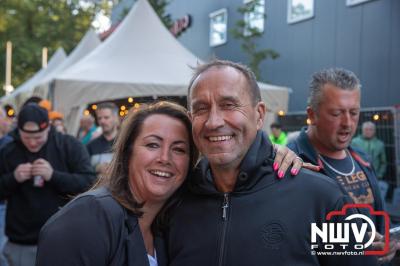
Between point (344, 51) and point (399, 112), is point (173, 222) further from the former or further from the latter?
point (344, 51)

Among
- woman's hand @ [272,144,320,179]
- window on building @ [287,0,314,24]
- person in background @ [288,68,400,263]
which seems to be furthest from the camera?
window on building @ [287,0,314,24]

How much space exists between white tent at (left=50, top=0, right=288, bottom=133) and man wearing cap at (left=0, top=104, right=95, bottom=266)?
12.8ft

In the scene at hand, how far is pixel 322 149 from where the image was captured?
287cm

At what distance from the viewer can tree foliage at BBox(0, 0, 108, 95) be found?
73.2ft

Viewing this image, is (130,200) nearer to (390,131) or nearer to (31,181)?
(31,181)

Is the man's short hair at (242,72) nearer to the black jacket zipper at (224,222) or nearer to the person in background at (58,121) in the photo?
the black jacket zipper at (224,222)

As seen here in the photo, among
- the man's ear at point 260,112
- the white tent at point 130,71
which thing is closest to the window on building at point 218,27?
the white tent at point 130,71

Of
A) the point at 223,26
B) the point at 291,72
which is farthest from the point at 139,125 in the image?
the point at 223,26

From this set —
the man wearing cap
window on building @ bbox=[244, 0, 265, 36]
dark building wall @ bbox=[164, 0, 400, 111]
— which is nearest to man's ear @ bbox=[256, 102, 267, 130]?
the man wearing cap

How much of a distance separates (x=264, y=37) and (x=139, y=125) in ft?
40.5

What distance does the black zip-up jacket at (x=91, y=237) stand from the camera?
183 centimetres

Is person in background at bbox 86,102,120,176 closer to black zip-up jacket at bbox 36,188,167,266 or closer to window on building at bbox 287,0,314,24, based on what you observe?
black zip-up jacket at bbox 36,188,167,266

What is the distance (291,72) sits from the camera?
13227 mm

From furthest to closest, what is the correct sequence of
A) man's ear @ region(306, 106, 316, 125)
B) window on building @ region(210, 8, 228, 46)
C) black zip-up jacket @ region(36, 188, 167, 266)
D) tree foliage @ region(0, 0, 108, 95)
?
tree foliage @ region(0, 0, 108, 95) < window on building @ region(210, 8, 228, 46) < man's ear @ region(306, 106, 316, 125) < black zip-up jacket @ region(36, 188, 167, 266)
